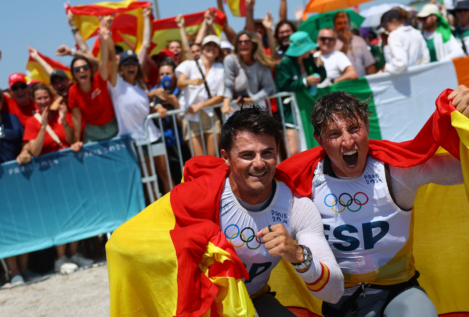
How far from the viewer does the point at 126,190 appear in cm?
626

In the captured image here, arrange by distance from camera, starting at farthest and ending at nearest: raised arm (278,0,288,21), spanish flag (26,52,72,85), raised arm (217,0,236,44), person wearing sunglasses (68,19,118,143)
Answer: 1. spanish flag (26,52,72,85)
2. raised arm (217,0,236,44)
3. raised arm (278,0,288,21)
4. person wearing sunglasses (68,19,118,143)

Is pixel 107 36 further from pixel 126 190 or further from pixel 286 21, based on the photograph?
pixel 286 21

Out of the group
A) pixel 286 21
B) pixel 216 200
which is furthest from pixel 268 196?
pixel 286 21

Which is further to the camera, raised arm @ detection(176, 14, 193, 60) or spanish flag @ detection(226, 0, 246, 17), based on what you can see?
spanish flag @ detection(226, 0, 246, 17)

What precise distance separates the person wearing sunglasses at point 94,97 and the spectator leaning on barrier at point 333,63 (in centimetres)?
297

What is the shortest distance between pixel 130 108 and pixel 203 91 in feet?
3.42

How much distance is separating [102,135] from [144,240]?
3725mm

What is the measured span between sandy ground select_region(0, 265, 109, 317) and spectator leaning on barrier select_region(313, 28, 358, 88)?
4031 mm

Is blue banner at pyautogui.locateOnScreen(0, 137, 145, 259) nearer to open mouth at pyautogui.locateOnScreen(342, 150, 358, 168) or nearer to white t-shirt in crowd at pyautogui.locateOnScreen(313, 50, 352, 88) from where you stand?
white t-shirt in crowd at pyautogui.locateOnScreen(313, 50, 352, 88)

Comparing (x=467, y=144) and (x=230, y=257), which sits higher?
(x=467, y=144)

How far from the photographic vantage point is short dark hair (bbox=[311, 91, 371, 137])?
9.57ft

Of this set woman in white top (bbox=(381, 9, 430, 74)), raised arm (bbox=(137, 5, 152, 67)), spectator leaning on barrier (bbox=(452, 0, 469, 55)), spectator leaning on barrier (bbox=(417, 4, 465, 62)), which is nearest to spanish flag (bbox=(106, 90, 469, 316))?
woman in white top (bbox=(381, 9, 430, 74))

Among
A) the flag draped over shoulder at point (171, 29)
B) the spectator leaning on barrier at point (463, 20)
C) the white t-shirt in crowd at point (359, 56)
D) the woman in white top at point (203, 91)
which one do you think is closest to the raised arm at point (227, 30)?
the flag draped over shoulder at point (171, 29)

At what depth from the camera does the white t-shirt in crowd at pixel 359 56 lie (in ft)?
23.7
